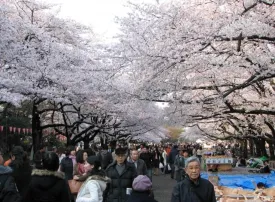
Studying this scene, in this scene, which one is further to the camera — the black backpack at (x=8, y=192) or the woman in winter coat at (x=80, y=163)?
the woman in winter coat at (x=80, y=163)

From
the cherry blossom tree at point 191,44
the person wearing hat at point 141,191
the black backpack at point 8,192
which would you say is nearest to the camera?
the person wearing hat at point 141,191

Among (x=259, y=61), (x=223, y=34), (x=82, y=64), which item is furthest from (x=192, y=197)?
(x=82, y=64)

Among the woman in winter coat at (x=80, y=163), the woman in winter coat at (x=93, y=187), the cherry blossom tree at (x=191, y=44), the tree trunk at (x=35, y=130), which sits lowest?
the woman in winter coat at (x=93, y=187)

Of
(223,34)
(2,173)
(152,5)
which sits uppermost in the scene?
(152,5)

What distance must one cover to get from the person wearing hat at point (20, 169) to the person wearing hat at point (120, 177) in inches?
43.7

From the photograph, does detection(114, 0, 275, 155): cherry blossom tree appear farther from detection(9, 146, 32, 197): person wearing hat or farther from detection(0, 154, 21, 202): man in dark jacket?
detection(0, 154, 21, 202): man in dark jacket

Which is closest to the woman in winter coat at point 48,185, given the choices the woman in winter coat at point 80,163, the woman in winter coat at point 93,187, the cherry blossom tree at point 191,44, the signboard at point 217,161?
the woman in winter coat at point 93,187

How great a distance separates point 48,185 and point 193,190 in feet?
4.51

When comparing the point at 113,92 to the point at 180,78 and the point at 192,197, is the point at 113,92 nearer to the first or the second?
the point at 180,78

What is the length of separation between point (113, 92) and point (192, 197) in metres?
12.0

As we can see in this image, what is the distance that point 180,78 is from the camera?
503 inches

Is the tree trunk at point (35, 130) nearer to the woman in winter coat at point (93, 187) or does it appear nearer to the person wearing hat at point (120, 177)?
the person wearing hat at point (120, 177)

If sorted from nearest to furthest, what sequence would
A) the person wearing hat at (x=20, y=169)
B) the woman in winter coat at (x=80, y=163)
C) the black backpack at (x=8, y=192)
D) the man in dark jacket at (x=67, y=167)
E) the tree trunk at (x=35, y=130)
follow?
1. the black backpack at (x=8, y=192)
2. the person wearing hat at (x=20, y=169)
3. the woman in winter coat at (x=80, y=163)
4. the man in dark jacket at (x=67, y=167)
5. the tree trunk at (x=35, y=130)

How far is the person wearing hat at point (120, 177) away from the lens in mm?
5686
